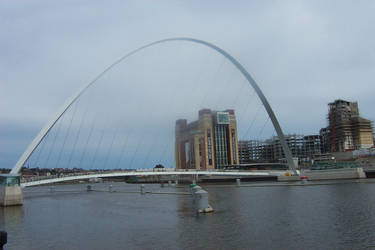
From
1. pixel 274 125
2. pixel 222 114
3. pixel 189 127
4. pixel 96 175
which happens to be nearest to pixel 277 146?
pixel 222 114

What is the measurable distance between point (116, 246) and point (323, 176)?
183ft

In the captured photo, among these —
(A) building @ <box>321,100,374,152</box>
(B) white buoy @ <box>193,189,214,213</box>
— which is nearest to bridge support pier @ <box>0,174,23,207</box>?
(B) white buoy @ <box>193,189,214,213</box>

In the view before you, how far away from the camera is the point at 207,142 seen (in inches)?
4683

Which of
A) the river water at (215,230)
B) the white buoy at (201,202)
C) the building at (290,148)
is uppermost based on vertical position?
the building at (290,148)

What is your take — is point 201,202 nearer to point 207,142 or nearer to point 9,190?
point 9,190

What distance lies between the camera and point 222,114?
406 ft

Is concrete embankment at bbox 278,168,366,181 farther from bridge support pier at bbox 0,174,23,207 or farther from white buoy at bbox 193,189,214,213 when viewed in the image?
bridge support pier at bbox 0,174,23,207

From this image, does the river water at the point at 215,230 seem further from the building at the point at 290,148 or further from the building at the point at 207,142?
the building at the point at 290,148

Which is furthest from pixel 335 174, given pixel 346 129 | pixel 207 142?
pixel 346 129

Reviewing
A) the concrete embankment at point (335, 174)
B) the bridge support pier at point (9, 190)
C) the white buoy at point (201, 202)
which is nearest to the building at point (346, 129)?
the concrete embankment at point (335, 174)

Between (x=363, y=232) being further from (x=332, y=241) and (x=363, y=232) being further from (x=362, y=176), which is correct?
(x=362, y=176)

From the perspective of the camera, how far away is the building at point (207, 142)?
117 meters

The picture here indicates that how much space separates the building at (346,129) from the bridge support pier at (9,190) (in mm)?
108903

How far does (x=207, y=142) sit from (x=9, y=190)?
91.2 metres
